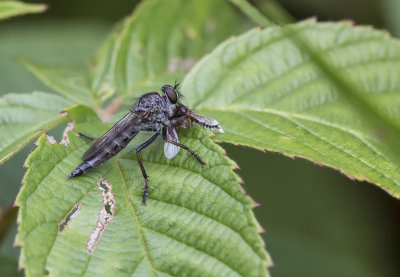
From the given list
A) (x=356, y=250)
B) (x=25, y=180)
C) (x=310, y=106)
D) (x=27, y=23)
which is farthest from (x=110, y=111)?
(x=27, y=23)

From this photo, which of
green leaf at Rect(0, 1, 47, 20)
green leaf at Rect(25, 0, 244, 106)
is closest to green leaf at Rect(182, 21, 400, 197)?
green leaf at Rect(25, 0, 244, 106)

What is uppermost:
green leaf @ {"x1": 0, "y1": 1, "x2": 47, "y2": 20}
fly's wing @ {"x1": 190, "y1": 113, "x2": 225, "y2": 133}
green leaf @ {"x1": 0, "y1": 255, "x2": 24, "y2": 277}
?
green leaf @ {"x1": 0, "y1": 1, "x2": 47, "y2": 20}

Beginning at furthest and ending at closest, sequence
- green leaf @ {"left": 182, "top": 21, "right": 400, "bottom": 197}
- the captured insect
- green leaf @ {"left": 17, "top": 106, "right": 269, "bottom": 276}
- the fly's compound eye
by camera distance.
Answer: the fly's compound eye, green leaf @ {"left": 182, "top": 21, "right": 400, "bottom": 197}, the captured insect, green leaf @ {"left": 17, "top": 106, "right": 269, "bottom": 276}

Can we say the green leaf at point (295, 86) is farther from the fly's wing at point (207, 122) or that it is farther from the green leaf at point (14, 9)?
the green leaf at point (14, 9)

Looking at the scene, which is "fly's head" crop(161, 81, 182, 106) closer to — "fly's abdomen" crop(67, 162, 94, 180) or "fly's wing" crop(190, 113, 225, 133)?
"fly's wing" crop(190, 113, 225, 133)

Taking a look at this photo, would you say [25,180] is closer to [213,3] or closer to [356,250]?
[213,3]

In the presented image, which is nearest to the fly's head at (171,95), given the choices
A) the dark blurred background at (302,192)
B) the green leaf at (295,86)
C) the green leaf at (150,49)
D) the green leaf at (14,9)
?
the green leaf at (295,86)

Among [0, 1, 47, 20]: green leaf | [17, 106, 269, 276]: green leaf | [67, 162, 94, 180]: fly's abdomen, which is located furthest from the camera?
[0, 1, 47, 20]: green leaf

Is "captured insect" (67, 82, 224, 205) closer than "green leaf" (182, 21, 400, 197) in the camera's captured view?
Yes
